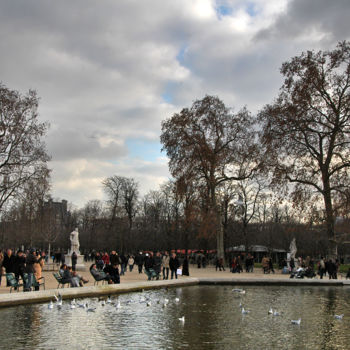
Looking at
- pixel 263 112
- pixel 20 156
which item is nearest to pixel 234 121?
pixel 263 112

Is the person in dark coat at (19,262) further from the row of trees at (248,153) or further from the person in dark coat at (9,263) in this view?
the row of trees at (248,153)

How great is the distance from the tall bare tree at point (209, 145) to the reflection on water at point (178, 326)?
77.6ft

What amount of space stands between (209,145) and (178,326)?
30447 millimetres

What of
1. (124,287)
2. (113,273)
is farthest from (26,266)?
(113,273)

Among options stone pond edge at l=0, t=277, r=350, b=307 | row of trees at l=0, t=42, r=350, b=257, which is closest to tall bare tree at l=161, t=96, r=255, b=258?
row of trees at l=0, t=42, r=350, b=257

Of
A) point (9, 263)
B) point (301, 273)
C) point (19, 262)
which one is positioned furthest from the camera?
point (301, 273)

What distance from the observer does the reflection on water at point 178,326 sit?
9.61 metres

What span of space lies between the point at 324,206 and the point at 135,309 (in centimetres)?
2251

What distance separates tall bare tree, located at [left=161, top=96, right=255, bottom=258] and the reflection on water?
23.7m

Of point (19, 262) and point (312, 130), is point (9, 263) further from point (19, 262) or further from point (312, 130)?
point (312, 130)

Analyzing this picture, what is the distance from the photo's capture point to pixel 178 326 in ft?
37.6

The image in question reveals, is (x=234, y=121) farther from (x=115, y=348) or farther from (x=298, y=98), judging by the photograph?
(x=115, y=348)

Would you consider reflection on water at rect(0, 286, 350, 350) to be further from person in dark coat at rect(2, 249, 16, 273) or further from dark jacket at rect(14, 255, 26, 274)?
person in dark coat at rect(2, 249, 16, 273)

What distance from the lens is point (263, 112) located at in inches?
1346
